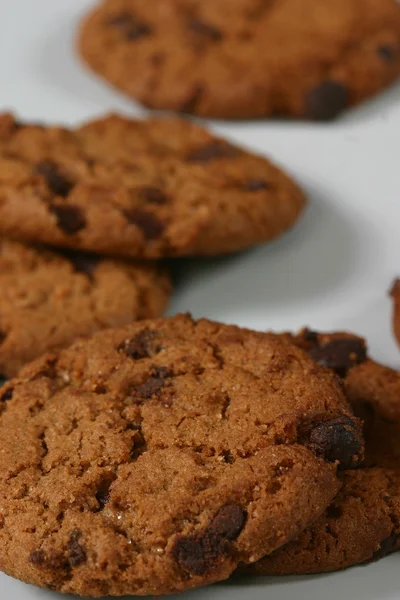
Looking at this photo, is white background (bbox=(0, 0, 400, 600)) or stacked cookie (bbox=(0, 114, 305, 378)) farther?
white background (bbox=(0, 0, 400, 600))

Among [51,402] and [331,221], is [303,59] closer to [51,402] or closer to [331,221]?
[331,221]

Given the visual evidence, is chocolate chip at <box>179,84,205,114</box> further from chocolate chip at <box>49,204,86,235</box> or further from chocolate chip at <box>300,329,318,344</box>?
chocolate chip at <box>300,329,318,344</box>

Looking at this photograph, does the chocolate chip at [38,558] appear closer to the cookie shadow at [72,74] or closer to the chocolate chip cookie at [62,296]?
the chocolate chip cookie at [62,296]

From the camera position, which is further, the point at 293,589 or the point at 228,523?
the point at 293,589

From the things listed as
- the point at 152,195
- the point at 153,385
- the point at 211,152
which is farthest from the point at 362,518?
the point at 211,152

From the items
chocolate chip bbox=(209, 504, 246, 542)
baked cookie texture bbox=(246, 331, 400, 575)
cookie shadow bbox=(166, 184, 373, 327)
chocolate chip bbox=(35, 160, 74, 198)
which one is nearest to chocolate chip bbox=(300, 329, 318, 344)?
baked cookie texture bbox=(246, 331, 400, 575)

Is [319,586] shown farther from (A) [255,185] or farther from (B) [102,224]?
(A) [255,185]
